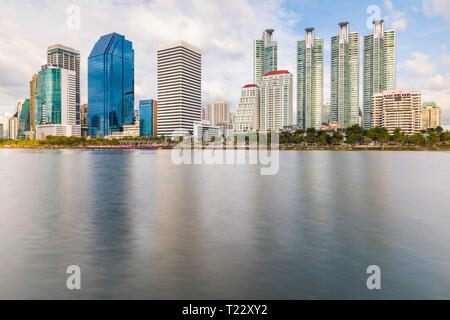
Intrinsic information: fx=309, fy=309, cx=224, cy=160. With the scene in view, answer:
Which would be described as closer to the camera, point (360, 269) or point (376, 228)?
point (360, 269)

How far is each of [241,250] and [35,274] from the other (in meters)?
9.83

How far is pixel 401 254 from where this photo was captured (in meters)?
16.3

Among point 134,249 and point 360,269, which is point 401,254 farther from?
point 134,249
